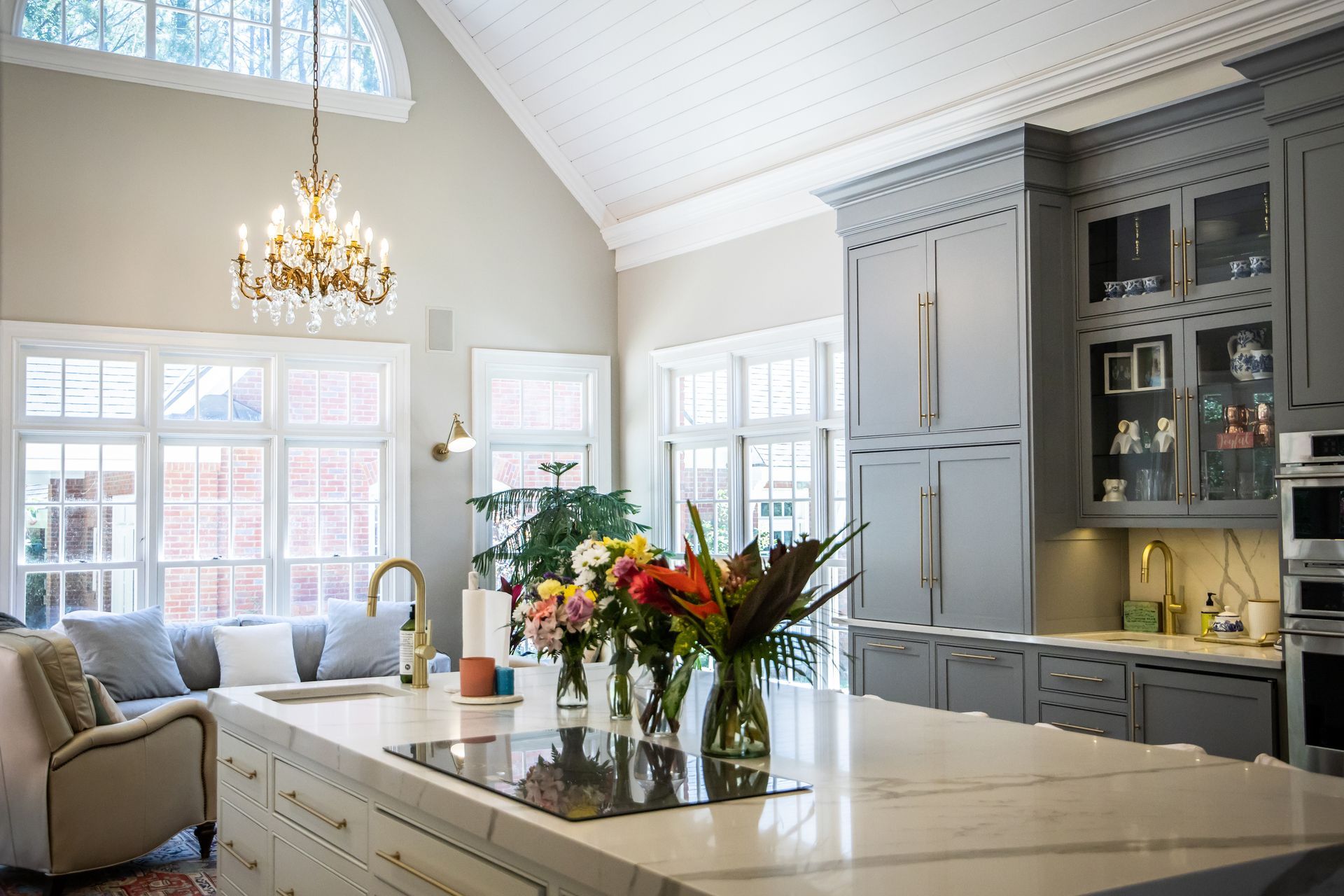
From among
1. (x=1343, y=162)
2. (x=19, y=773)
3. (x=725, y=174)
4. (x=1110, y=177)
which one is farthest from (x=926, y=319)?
(x=19, y=773)

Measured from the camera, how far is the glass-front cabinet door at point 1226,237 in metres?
4.20

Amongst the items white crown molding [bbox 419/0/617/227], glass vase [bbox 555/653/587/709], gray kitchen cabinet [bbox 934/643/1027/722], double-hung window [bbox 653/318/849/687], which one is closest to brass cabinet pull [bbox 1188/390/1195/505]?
gray kitchen cabinet [bbox 934/643/1027/722]

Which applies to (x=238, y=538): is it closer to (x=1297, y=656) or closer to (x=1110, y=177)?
(x=1110, y=177)

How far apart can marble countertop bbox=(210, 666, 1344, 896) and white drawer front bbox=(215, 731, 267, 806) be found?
51cm

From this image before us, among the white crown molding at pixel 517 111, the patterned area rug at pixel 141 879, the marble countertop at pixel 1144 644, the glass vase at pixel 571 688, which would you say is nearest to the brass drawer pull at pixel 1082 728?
the marble countertop at pixel 1144 644

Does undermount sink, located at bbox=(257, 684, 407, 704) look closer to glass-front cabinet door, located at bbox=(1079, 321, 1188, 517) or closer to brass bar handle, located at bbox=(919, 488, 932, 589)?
brass bar handle, located at bbox=(919, 488, 932, 589)

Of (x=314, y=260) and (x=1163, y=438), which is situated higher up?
(x=314, y=260)

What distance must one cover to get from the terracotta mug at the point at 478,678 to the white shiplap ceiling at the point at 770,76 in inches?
142

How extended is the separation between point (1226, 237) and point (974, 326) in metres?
1.03

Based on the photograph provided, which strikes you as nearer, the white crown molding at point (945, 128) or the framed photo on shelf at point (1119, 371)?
the white crown molding at point (945, 128)

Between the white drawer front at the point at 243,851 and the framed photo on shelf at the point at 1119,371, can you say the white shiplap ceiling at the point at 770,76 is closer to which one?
the framed photo on shelf at the point at 1119,371

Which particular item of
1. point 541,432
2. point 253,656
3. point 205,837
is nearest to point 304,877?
point 205,837

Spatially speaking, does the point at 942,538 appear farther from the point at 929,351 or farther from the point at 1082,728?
the point at 1082,728

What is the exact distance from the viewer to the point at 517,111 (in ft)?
25.7
